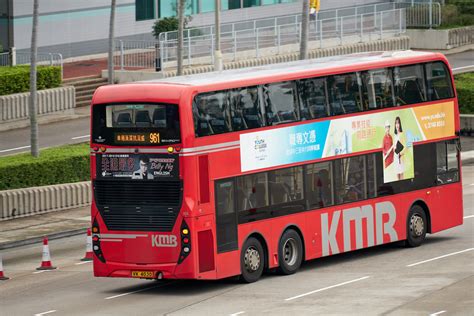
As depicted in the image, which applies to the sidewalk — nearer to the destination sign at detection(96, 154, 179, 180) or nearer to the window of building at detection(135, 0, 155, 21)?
the destination sign at detection(96, 154, 179, 180)

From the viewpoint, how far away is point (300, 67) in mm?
26547

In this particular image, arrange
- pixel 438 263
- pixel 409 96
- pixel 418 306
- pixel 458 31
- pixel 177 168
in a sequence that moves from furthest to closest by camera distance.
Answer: pixel 458 31, pixel 409 96, pixel 438 263, pixel 177 168, pixel 418 306

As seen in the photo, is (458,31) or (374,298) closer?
(374,298)

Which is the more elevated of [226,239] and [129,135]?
[129,135]

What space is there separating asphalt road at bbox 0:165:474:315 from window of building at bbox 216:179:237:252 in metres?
0.88

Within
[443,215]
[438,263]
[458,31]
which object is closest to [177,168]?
[438,263]

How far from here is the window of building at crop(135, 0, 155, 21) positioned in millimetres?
62438

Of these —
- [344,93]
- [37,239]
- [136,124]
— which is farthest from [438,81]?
[37,239]

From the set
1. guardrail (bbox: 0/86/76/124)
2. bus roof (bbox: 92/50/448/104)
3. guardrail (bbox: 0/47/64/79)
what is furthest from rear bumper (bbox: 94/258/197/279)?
guardrail (bbox: 0/47/64/79)

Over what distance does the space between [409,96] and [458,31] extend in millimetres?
37294

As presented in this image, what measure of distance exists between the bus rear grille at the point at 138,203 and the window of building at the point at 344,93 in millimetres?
4654

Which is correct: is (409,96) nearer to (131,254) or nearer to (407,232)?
(407,232)

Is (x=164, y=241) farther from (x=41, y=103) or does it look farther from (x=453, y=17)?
(x=453, y=17)

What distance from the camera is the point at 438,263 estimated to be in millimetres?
26359
